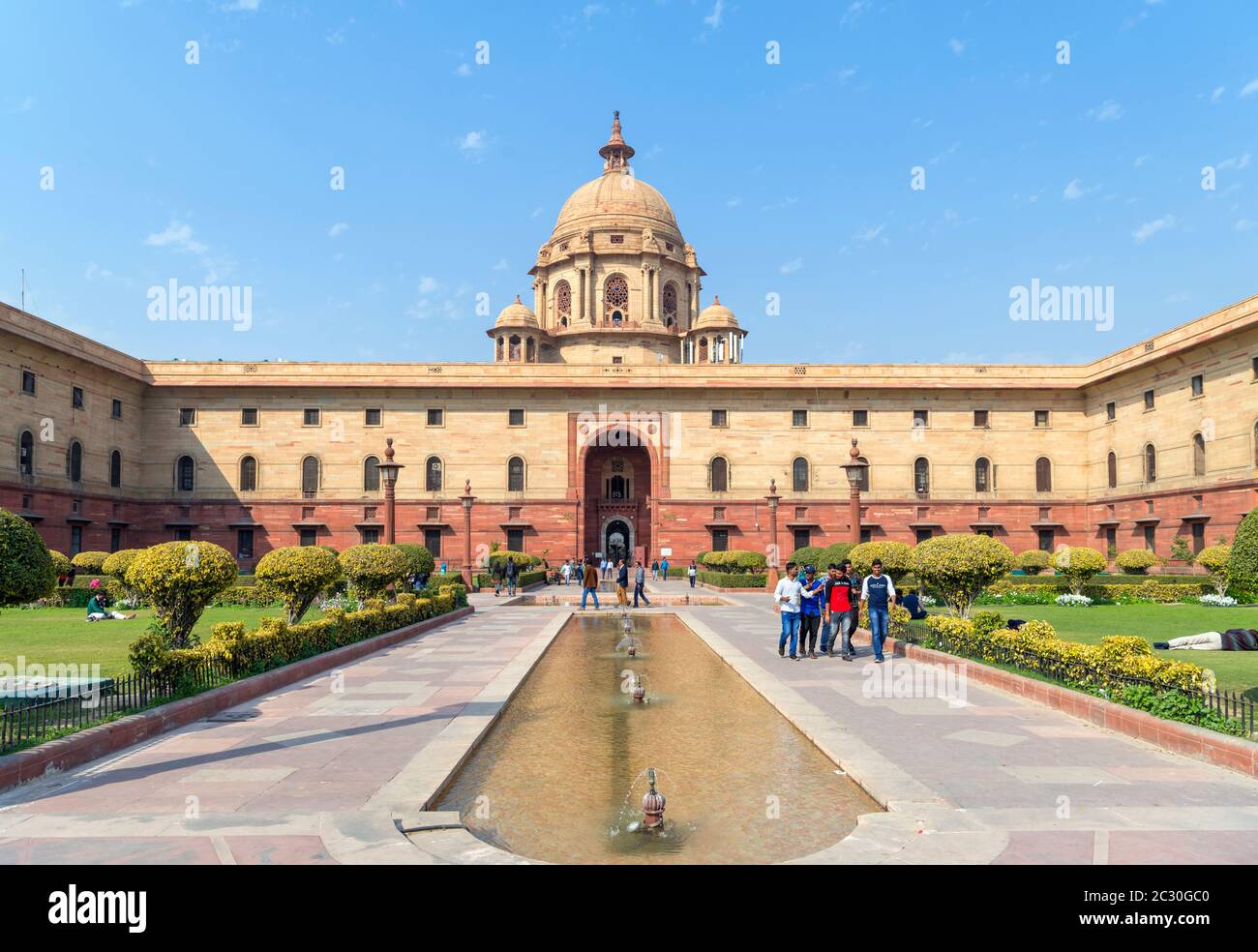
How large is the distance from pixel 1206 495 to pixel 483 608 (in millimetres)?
27646

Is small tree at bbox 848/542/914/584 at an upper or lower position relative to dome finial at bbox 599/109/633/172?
lower

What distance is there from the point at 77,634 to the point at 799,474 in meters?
31.7

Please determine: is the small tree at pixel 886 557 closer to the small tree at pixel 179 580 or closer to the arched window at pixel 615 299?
the small tree at pixel 179 580

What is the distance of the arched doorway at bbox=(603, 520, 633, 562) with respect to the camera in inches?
1817

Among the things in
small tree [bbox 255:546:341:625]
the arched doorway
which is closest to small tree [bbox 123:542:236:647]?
small tree [bbox 255:546:341:625]

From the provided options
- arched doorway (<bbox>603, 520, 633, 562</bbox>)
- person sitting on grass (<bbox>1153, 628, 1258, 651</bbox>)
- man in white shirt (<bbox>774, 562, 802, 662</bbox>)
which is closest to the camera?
person sitting on grass (<bbox>1153, 628, 1258, 651</bbox>)

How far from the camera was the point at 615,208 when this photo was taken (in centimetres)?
5247

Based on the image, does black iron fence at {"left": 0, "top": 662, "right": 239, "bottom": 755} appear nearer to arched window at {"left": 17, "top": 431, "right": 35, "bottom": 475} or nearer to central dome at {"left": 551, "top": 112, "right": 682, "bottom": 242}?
arched window at {"left": 17, "top": 431, "right": 35, "bottom": 475}

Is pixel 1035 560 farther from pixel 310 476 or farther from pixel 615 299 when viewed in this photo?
Answer: pixel 310 476

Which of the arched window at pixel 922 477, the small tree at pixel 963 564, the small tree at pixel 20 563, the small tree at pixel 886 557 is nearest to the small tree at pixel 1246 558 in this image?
the small tree at pixel 963 564

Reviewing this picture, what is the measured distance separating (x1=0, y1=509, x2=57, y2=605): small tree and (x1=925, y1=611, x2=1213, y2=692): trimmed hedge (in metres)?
11.0

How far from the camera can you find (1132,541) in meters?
36.1

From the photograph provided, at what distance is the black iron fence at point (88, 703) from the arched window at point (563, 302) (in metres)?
44.8
